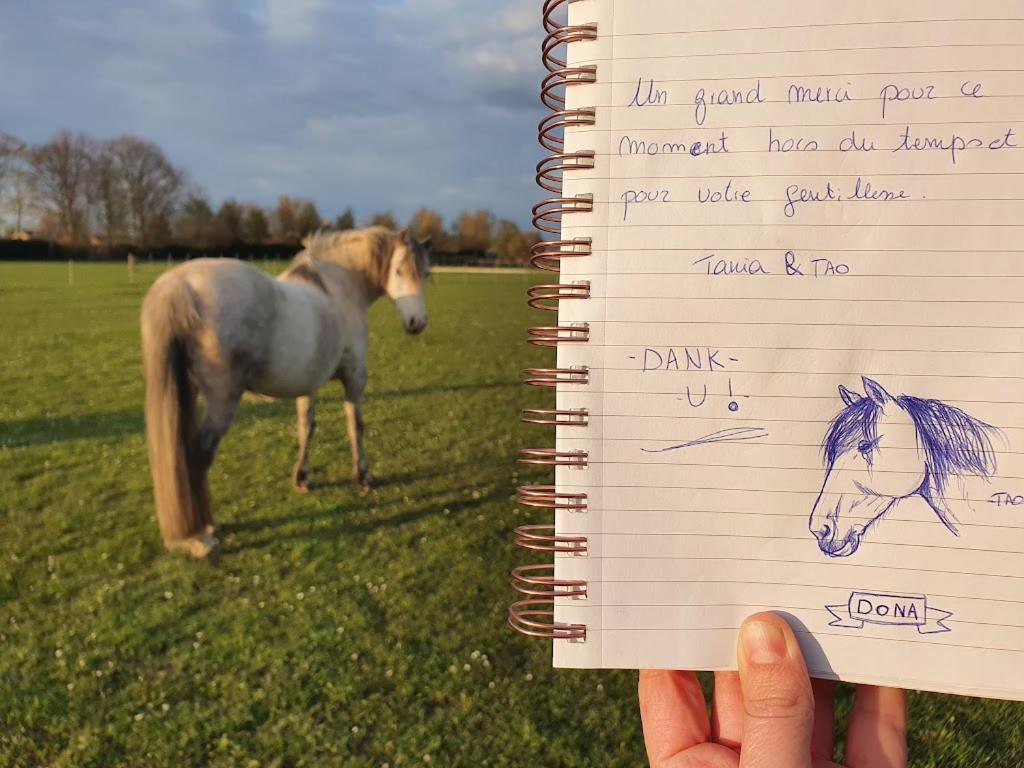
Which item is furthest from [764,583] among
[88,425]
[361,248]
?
[88,425]

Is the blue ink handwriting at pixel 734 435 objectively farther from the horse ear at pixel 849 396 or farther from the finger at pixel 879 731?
the finger at pixel 879 731

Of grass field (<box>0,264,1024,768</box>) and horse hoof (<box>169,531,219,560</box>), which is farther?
horse hoof (<box>169,531,219,560</box>)

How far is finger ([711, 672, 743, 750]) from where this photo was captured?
1194 millimetres

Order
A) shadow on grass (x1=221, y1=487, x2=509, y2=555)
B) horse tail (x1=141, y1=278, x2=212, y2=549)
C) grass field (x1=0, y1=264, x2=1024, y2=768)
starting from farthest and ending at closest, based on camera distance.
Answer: shadow on grass (x1=221, y1=487, x2=509, y2=555) → horse tail (x1=141, y1=278, x2=212, y2=549) → grass field (x1=0, y1=264, x2=1024, y2=768)

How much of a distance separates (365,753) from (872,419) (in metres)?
2.19

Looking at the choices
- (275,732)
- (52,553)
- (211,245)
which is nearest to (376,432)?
(52,553)

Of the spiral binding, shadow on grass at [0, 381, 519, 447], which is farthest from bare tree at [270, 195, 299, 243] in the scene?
the spiral binding

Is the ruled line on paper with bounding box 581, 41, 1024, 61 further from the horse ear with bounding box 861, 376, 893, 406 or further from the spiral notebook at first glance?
the horse ear with bounding box 861, 376, 893, 406

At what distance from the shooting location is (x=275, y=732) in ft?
7.89

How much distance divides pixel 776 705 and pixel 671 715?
0.35 meters

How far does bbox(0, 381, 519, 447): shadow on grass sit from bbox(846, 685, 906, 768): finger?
5481 mm

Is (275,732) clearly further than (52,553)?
No

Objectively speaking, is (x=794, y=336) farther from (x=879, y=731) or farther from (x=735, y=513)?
(x=879, y=731)

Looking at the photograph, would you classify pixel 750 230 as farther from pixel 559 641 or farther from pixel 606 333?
pixel 559 641
